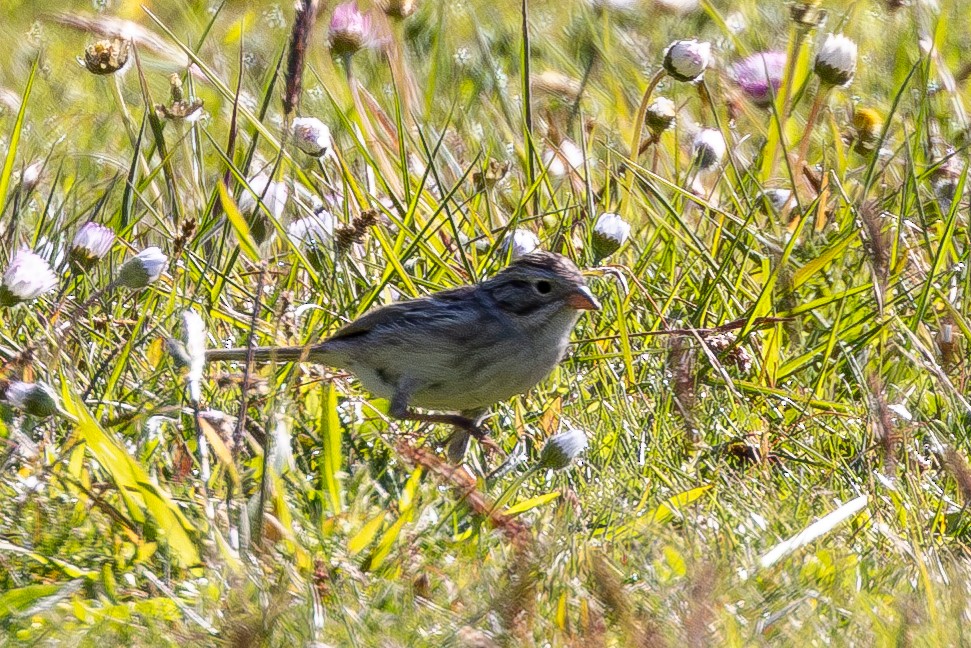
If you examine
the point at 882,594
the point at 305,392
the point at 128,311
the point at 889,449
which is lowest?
the point at 882,594

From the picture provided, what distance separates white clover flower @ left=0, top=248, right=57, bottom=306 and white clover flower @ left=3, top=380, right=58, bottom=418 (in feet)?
1.08

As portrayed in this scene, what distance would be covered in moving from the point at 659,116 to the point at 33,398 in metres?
2.36

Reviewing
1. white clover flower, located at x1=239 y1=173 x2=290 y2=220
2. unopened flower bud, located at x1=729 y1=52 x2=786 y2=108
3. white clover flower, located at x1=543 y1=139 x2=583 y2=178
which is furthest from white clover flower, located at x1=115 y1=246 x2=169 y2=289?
unopened flower bud, located at x1=729 y1=52 x2=786 y2=108

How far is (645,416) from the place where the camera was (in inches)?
171

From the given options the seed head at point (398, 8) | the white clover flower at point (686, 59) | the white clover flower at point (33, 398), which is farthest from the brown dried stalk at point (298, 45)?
the seed head at point (398, 8)

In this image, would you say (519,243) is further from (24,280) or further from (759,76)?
(24,280)

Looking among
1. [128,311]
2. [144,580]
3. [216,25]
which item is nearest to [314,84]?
[216,25]

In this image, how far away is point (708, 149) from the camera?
16.7 feet

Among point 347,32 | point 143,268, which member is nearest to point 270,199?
point 347,32

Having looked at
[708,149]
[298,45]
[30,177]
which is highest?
[30,177]

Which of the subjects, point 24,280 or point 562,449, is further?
point 24,280

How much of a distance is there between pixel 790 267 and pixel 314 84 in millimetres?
3535

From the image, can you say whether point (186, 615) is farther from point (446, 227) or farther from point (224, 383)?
point (446, 227)

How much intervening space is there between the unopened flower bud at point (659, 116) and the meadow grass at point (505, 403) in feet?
0.24
